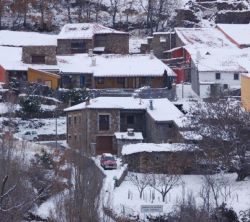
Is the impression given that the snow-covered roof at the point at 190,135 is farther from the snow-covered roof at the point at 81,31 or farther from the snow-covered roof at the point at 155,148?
the snow-covered roof at the point at 81,31

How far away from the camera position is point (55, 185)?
27.0 metres

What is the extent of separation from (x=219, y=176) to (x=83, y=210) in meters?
8.23

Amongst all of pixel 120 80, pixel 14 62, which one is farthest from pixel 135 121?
pixel 14 62

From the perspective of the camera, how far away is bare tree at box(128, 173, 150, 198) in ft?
→ 91.8

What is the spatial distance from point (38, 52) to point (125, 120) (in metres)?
8.13

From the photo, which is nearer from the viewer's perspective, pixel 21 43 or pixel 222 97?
pixel 222 97

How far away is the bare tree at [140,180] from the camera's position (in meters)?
28.0

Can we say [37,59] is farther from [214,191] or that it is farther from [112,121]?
[214,191]

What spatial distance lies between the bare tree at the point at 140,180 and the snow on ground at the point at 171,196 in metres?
0.13

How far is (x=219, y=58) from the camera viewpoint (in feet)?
140

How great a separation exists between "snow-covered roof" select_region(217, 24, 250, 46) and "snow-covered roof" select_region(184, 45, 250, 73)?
1.52 m

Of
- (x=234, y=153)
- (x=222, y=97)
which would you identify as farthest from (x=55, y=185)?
(x=222, y=97)

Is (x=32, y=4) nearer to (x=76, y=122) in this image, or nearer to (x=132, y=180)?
(x=76, y=122)

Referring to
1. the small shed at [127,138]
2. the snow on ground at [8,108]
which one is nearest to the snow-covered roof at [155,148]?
the small shed at [127,138]
